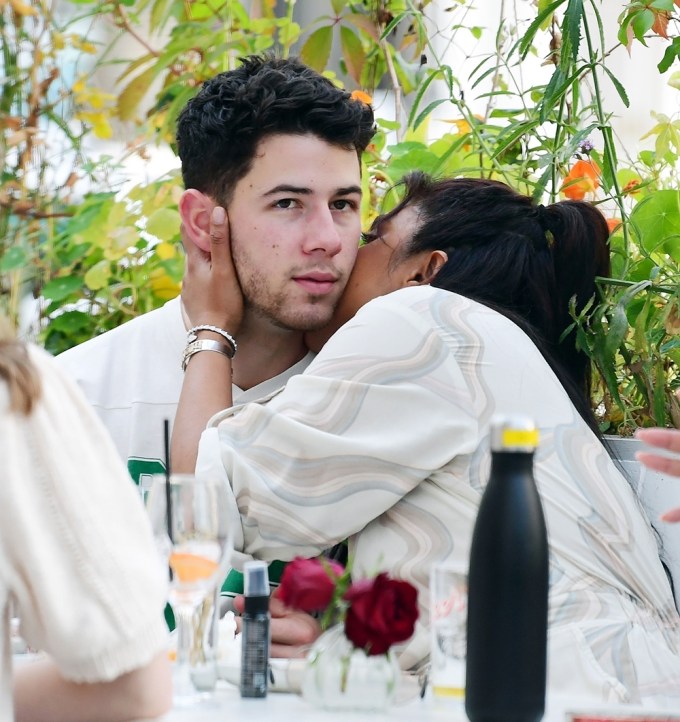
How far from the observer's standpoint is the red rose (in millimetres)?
1148

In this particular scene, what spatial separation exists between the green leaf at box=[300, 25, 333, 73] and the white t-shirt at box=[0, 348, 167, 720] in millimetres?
2061

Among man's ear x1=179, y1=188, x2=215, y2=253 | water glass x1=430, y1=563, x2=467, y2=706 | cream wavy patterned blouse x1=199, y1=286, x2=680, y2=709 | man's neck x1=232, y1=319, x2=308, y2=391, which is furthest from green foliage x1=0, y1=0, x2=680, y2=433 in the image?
water glass x1=430, y1=563, x2=467, y2=706

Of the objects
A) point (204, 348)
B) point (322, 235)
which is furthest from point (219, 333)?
point (322, 235)

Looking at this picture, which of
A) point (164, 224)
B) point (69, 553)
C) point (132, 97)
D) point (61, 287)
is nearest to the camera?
point (69, 553)

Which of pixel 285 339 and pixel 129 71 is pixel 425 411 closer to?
pixel 285 339

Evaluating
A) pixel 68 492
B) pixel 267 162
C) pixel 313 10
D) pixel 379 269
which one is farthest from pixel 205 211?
pixel 68 492

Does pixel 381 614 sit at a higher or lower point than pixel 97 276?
lower

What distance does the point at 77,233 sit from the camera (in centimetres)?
287

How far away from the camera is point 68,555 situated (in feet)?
3.16

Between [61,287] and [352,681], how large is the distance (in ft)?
6.35

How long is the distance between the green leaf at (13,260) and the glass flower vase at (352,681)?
1892 millimetres

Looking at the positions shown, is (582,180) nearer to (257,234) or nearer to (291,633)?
(257,234)

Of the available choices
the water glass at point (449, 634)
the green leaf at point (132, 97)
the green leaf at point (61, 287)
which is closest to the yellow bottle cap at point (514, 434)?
the water glass at point (449, 634)

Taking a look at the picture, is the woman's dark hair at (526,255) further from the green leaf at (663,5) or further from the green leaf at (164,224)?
the green leaf at (164,224)
